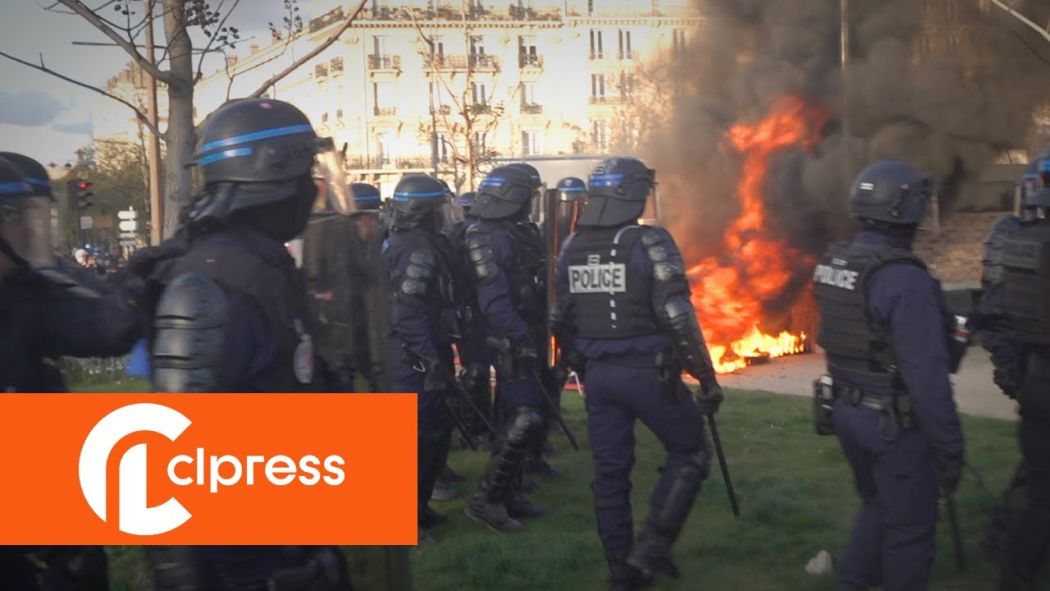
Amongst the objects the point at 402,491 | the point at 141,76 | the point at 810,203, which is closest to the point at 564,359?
the point at 141,76

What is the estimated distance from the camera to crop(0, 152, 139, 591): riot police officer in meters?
3.05

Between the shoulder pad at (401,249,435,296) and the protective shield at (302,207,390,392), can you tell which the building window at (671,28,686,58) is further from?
the protective shield at (302,207,390,392)

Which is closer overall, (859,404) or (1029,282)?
(859,404)

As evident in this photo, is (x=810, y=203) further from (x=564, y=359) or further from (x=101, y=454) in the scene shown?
(x=101, y=454)

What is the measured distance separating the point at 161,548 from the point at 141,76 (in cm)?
535

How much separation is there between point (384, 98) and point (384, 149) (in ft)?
8.82

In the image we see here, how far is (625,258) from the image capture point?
516 centimetres

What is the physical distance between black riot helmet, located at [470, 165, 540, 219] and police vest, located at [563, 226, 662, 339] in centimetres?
163

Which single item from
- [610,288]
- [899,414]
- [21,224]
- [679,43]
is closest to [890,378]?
[899,414]

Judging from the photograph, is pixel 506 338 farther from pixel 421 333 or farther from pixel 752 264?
pixel 752 264

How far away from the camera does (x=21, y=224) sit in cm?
334

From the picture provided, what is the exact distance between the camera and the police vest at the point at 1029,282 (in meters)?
4.55

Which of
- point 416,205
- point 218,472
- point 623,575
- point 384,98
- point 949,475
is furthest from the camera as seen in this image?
point 384,98

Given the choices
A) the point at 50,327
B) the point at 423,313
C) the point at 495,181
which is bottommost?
the point at 423,313
